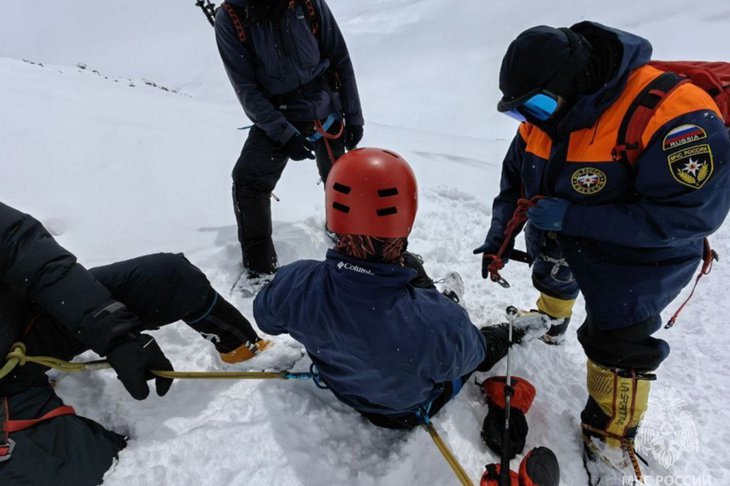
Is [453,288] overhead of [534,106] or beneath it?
beneath

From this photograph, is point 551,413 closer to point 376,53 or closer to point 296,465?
point 296,465

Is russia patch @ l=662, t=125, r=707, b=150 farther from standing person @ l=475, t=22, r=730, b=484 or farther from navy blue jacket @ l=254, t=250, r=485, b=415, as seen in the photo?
navy blue jacket @ l=254, t=250, r=485, b=415

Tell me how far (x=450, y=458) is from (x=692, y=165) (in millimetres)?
1497

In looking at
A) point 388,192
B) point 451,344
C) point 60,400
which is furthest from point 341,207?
point 60,400

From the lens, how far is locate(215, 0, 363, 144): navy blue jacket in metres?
2.82

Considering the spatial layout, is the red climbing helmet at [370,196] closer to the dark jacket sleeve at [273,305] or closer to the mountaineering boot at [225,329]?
the dark jacket sleeve at [273,305]

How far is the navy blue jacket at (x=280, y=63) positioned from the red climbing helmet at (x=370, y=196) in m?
1.54

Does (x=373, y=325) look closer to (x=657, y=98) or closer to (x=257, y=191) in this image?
(x=657, y=98)

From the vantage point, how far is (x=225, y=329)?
2406 mm

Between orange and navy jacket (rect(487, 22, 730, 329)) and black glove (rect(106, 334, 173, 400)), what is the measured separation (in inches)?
78.7

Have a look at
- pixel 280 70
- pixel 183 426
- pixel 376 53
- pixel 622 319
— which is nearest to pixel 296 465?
pixel 183 426

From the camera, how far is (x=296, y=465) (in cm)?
192

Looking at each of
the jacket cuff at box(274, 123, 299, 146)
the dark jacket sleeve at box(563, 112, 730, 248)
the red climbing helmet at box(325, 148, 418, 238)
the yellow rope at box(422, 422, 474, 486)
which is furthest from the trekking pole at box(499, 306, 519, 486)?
the jacket cuff at box(274, 123, 299, 146)

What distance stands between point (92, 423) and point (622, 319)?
242 cm
